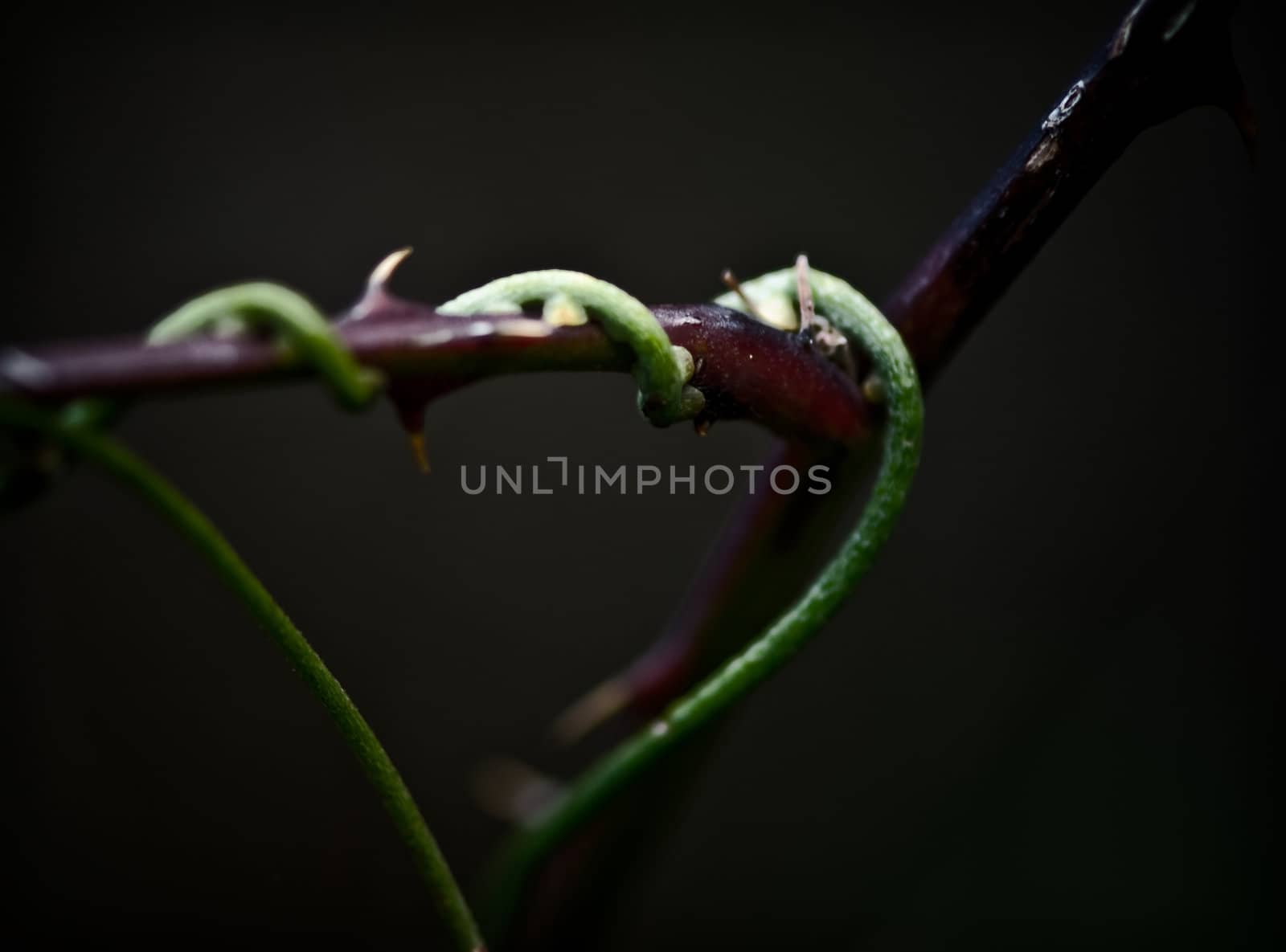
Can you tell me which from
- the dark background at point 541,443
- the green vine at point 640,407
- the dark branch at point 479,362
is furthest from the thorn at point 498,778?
the dark branch at point 479,362

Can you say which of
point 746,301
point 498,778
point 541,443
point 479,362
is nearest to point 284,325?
point 479,362

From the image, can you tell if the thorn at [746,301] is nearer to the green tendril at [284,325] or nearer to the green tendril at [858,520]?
the green tendril at [858,520]

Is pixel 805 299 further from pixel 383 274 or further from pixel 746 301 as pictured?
pixel 383 274

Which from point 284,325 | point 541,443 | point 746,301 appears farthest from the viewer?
point 541,443

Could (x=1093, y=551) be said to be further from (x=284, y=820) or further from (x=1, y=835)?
(x=1, y=835)

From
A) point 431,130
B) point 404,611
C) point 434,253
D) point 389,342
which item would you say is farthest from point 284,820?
point 389,342
